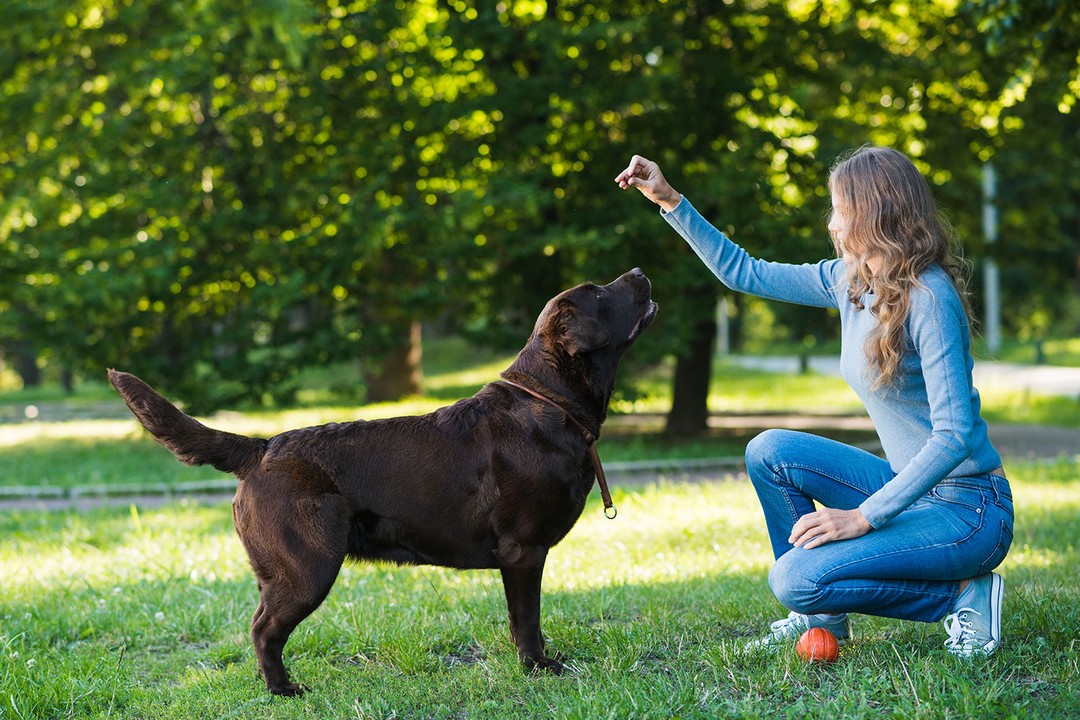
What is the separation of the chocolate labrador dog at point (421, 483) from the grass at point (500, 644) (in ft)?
1.02

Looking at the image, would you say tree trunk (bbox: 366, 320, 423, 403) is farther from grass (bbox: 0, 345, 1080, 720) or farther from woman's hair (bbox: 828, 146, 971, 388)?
A: woman's hair (bbox: 828, 146, 971, 388)

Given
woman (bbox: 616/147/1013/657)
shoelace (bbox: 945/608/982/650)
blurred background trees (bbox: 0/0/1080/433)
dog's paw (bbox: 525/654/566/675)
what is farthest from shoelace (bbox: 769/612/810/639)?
blurred background trees (bbox: 0/0/1080/433)

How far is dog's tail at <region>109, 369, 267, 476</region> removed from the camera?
12.2 ft

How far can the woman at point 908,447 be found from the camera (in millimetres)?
3451

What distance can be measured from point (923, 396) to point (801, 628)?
Answer: 106 centimetres

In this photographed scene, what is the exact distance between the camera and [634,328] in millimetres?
4258

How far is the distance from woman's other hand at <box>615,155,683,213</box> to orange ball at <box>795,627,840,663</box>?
174cm

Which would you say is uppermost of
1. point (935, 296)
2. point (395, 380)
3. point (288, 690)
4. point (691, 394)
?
point (935, 296)

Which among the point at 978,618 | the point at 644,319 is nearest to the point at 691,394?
the point at 644,319

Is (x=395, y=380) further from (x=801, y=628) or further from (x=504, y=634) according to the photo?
(x=801, y=628)

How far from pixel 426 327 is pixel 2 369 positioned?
3257cm

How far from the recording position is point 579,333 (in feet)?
13.1

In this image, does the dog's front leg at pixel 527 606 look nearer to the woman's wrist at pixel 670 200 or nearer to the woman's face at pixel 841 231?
the woman's wrist at pixel 670 200

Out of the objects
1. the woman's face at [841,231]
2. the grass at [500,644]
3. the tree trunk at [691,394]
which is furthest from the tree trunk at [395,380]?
the woman's face at [841,231]
